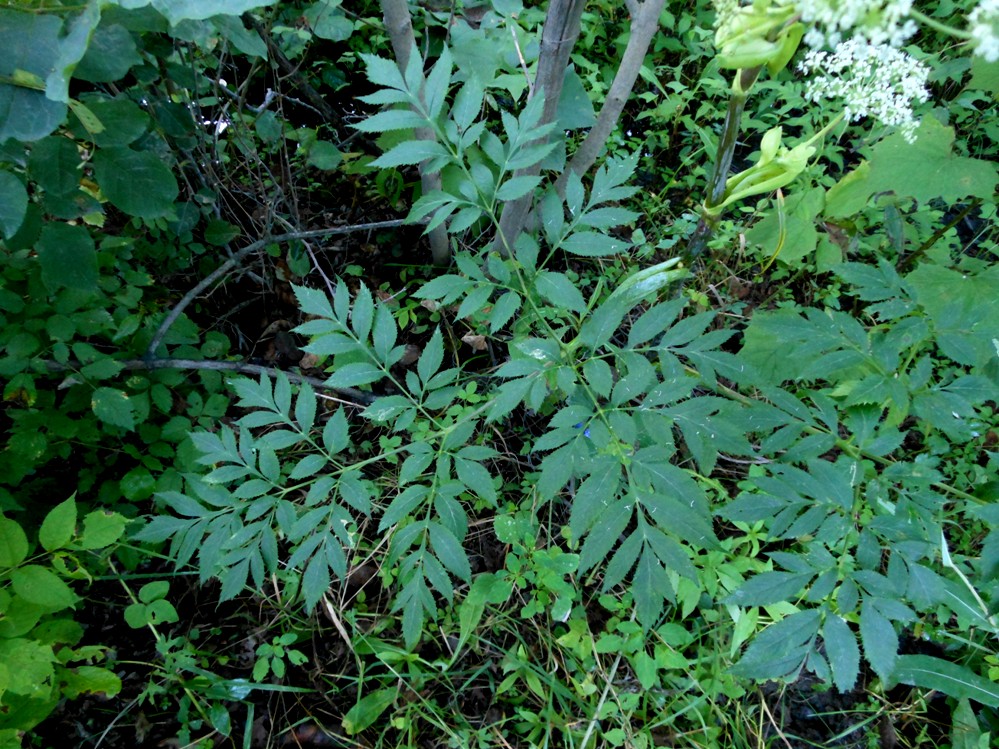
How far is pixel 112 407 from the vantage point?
162cm

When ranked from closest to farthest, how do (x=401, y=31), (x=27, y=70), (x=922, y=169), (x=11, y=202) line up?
(x=27, y=70)
(x=11, y=202)
(x=401, y=31)
(x=922, y=169)

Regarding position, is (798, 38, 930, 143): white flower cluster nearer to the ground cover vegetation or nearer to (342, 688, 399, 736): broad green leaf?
the ground cover vegetation

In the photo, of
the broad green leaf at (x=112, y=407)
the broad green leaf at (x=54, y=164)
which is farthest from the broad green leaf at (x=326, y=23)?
the broad green leaf at (x=112, y=407)

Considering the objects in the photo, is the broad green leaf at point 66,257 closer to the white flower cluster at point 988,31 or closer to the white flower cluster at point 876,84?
the white flower cluster at point 876,84

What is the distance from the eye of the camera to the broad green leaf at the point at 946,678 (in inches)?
62.0

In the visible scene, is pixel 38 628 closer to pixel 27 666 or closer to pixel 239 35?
pixel 27 666

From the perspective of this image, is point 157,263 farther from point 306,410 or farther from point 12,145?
point 306,410

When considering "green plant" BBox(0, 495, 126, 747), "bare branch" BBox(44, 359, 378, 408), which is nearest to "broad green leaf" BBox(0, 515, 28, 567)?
"green plant" BBox(0, 495, 126, 747)

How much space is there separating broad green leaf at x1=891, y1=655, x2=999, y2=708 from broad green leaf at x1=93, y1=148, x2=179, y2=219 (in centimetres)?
206

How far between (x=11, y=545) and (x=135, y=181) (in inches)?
32.3

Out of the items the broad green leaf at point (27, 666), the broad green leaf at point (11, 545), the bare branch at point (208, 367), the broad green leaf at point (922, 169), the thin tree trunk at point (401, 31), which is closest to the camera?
the broad green leaf at point (27, 666)

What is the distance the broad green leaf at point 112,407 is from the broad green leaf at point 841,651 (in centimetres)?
165

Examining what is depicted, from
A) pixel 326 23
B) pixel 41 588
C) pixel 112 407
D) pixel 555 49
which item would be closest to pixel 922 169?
pixel 555 49

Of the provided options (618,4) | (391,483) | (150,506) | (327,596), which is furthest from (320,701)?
(618,4)
